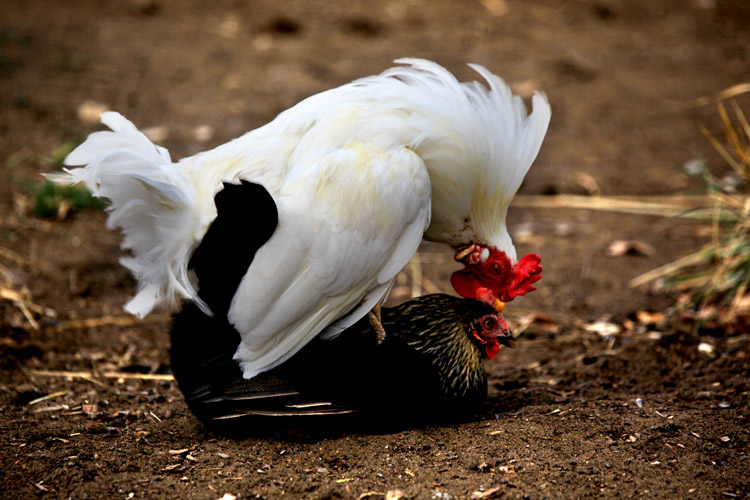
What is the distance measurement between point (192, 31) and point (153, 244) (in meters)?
5.37

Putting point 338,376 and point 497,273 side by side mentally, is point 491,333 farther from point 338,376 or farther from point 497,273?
point 338,376

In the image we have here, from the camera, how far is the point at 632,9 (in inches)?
326

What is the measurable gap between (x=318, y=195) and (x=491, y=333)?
0.97m

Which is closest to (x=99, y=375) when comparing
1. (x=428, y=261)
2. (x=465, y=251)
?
(x=465, y=251)

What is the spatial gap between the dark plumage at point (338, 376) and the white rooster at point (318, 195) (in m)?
0.14

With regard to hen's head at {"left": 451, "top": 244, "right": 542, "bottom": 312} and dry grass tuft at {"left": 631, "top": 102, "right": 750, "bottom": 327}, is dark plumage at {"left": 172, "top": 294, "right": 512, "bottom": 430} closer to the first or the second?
hen's head at {"left": 451, "top": 244, "right": 542, "bottom": 312}

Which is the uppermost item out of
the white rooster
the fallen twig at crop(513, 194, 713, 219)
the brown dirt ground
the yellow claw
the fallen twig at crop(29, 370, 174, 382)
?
the white rooster

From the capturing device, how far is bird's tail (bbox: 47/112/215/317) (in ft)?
8.00

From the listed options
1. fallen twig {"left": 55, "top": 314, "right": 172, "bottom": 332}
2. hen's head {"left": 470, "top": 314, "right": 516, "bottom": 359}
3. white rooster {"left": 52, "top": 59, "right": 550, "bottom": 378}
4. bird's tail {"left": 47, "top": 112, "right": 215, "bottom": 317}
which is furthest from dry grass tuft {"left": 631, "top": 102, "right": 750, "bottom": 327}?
fallen twig {"left": 55, "top": 314, "right": 172, "bottom": 332}

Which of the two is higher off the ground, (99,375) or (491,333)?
(491,333)

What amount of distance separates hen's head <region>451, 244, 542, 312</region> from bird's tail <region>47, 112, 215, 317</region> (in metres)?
1.07

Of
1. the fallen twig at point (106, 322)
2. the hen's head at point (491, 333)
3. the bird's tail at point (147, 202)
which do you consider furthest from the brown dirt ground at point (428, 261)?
the bird's tail at point (147, 202)

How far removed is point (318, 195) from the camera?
8.21ft

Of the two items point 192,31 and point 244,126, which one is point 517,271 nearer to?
point 244,126
